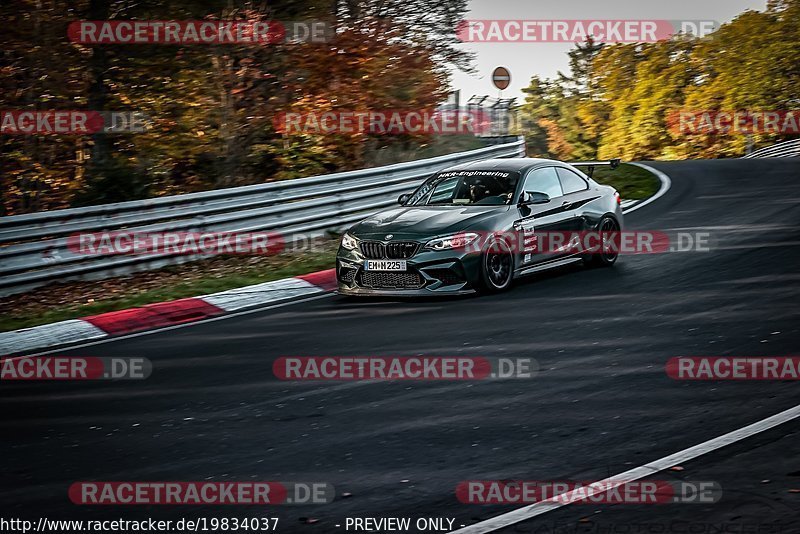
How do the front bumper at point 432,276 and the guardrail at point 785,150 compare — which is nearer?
the front bumper at point 432,276

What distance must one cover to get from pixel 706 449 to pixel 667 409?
2.90 ft

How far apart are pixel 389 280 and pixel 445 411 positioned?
4.43 meters

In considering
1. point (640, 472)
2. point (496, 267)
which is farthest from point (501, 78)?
point (640, 472)

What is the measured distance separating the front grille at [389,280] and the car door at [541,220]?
4.27ft

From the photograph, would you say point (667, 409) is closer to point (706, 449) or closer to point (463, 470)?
point (706, 449)

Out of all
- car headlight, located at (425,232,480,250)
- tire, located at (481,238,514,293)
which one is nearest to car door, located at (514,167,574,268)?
tire, located at (481,238,514,293)

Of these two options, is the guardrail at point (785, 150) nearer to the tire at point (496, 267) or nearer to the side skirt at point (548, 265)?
the side skirt at point (548, 265)

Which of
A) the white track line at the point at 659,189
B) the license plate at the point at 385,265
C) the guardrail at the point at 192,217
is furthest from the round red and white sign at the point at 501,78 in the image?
the license plate at the point at 385,265

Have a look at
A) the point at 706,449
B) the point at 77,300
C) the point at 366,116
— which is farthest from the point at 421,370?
the point at 366,116

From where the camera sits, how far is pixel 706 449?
5910mm

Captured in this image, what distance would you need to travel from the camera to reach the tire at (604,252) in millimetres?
12969

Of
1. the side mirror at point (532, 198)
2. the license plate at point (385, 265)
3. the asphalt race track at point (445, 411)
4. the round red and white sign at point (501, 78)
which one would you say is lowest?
the asphalt race track at point (445, 411)

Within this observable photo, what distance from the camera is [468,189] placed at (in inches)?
487

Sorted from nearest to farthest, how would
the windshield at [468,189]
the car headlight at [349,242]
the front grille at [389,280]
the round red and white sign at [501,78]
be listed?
the front grille at [389,280] < the car headlight at [349,242] < the windshield at [468,189] < the round red and white sign at [501,78]
